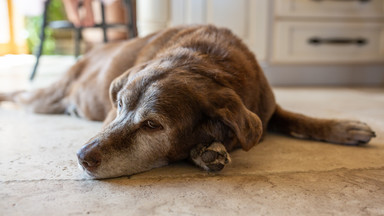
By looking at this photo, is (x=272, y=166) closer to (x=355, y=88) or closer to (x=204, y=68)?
(x=204, y=68)

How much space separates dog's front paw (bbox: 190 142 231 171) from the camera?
1.48 meters

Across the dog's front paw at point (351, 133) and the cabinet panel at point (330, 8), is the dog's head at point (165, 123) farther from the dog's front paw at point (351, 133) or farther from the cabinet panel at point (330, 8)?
the cabinet panel at point (330, 8)

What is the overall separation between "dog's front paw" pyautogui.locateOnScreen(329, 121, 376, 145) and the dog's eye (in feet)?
3.23

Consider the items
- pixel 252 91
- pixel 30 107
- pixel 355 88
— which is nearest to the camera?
pixel 252 91

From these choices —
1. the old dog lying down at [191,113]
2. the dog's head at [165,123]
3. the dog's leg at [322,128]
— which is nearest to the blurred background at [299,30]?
the dog's leg at [322,128]

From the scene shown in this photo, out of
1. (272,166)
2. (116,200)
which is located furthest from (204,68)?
(116,200)

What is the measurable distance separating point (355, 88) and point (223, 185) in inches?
136

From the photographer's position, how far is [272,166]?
157 centimetres

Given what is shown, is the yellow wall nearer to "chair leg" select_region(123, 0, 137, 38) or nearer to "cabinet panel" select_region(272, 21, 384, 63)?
"chair leg" select_region(123, 0, 137, 38)

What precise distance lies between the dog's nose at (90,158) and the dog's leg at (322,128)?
1.15m

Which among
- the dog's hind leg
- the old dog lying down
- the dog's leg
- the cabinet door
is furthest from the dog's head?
the cabinet door

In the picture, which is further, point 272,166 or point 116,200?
point 272,166

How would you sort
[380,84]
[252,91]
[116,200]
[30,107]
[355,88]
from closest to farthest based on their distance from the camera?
[116,200] → [252,91] → [30,107] → [355,88] → [380,84]

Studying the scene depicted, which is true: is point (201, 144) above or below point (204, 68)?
below
